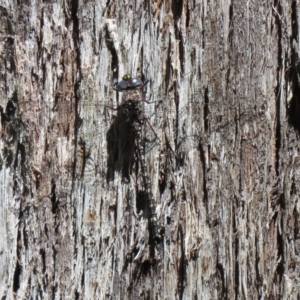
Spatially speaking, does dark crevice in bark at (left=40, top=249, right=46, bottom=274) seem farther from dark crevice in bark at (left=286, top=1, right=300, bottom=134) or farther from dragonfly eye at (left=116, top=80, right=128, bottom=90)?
dark crevice in bark at (left=286, top=1, right=300, bottom=134)

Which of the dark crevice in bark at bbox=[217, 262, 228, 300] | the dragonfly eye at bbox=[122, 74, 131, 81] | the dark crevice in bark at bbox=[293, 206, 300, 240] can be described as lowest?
the dark crevice in bark at bbox=[217, 262, 228, 300]

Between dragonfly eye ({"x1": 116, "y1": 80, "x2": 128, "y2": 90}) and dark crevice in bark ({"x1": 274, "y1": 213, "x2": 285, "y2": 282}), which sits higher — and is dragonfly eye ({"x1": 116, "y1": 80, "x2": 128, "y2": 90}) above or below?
above

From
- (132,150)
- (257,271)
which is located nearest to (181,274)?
(257,271)

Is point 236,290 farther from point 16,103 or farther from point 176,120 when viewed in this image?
point 16,103

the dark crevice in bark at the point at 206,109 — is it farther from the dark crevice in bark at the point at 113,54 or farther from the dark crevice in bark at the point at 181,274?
the dark crevice in bark at the point at 181,274

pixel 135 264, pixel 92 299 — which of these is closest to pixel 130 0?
pixel 135 264

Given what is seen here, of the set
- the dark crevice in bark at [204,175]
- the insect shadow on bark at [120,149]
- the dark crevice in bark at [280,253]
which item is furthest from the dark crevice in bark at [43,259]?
the dark crevice in bark at [280,253]

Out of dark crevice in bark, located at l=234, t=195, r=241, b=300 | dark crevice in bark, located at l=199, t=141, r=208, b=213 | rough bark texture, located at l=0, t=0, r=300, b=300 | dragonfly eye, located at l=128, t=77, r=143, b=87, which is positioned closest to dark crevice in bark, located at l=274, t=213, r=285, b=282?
rough bark texture, located at l=0, t=0, r=300, b=300

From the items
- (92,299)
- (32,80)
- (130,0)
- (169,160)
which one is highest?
(130,0)
